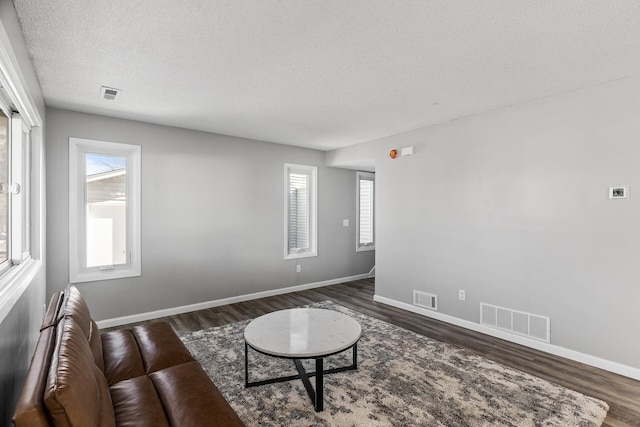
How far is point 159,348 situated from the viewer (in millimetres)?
2078

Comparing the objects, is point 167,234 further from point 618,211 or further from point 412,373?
point 618,211

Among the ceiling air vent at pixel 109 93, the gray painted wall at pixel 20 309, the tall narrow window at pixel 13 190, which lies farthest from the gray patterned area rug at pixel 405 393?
the ceiling air vent at pixel 109 93

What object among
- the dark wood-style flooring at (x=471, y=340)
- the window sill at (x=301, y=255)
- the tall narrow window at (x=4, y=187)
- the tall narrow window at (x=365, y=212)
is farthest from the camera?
the tall narrow window at (x=365, y=212)

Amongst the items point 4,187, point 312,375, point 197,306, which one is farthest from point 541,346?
point 4,187

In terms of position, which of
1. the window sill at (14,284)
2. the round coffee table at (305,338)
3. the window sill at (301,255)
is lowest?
the round coffee table at (305,338)

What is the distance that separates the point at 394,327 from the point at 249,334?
1886mm

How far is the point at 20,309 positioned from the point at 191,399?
1.32 meters

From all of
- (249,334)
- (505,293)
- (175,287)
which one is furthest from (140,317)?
(505,293)

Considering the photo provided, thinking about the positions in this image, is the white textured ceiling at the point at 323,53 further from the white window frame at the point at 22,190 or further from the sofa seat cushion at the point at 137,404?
the sofa seat cushion at the point at 137,404

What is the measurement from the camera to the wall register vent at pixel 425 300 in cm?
405

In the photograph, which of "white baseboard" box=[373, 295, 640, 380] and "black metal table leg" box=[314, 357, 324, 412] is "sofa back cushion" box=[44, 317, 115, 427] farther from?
"white baseboard" box=[373, 295, 640, 380]

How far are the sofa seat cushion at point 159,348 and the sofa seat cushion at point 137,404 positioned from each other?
0.17 meters

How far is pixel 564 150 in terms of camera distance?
299cm

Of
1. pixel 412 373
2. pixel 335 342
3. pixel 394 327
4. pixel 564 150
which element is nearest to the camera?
pixel 335 342
